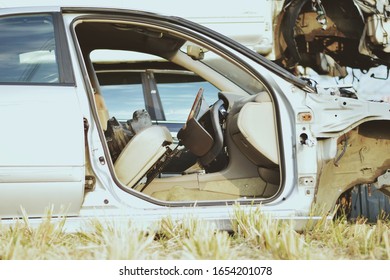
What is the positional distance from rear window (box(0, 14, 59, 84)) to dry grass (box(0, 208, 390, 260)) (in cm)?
89

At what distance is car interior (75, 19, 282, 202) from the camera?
186 inches

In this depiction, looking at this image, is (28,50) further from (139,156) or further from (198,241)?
(198,241)

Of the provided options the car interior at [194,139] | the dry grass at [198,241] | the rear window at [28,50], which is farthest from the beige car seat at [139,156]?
the rear window at [28,50]

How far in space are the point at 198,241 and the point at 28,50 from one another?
162cm

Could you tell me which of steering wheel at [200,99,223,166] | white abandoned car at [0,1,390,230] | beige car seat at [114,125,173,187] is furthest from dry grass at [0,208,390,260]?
steering wheel at [200,99,223,166]

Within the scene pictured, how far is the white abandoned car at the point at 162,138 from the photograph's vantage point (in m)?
4.23

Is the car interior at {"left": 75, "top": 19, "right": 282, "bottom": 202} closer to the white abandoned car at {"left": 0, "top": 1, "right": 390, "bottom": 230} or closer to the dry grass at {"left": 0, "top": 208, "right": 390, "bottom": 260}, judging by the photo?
the white abandoned car at {"left": 0, "top": 1, "right": 390, "bottom": 230}

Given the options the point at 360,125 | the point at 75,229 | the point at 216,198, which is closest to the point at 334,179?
Answer: the point at 360,125

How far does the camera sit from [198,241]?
3820 mm

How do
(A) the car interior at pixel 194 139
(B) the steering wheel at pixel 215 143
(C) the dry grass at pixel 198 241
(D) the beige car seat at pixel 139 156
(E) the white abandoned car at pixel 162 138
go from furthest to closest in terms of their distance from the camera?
(B) the steering wheel at pixel 215 143
(D) the beige car seat at pixel 139 156
(A) the car interior at pixel 194 139
(E) the white abandoned car at pixel 162 138
(C) the dry grass at pixel 198 241

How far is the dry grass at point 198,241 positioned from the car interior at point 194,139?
17.3 inches

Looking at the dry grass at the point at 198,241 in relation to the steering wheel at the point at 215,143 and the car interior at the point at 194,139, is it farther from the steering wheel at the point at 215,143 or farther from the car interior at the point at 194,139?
the steering wheel at the point at 215,143

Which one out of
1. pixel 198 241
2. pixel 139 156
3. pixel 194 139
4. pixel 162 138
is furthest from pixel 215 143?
pixel 198 241

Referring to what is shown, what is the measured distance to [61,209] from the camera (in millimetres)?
4219
